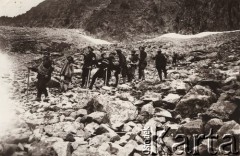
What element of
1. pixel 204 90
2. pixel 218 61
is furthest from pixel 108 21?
pixel 204 90

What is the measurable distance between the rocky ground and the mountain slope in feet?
51.4

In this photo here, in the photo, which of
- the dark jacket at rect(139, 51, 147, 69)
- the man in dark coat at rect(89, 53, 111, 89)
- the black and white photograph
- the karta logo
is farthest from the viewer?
the dark jacket at rect(139, 51, 147, 69)

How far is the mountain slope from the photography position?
79.9 feet

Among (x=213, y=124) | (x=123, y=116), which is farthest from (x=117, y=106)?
(x=213, y=124)

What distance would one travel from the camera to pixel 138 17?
26297 millimetres

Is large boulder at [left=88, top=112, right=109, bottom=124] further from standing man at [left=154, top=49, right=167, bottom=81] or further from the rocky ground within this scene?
standing man at [left=154, top=49, right=167, bottom=81]

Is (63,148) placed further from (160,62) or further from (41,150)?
(160,62)

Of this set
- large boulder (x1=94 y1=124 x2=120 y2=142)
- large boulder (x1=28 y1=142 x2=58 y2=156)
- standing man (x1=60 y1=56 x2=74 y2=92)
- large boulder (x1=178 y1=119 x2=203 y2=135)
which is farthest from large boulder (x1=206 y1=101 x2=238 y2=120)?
standing man (x1=60 y1=56 x2=74 y2=92)

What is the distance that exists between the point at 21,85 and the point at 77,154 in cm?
399

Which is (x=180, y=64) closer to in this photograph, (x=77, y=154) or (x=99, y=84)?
(x=99, y=84)

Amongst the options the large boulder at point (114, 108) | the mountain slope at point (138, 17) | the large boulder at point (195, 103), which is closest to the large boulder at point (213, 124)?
the large boulder at point (195, 103)

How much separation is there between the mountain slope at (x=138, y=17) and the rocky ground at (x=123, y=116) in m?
15.7

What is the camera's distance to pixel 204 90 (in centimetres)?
738

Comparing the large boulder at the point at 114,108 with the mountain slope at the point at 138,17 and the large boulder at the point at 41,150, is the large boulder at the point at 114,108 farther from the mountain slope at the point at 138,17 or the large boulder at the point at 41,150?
the mountain slope at the point at 138,17
